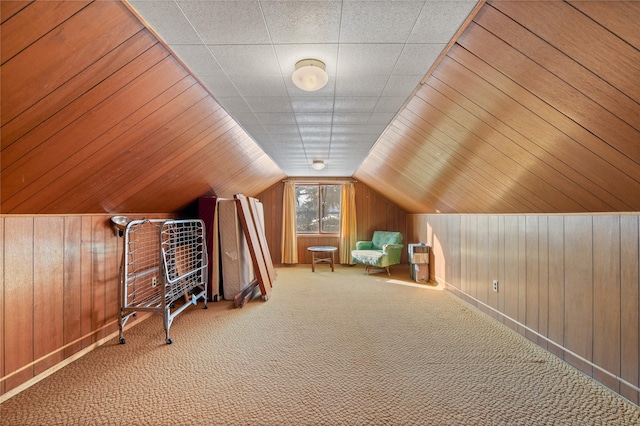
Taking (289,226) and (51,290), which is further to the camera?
(289,226)

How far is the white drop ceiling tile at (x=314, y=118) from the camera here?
2.78 m

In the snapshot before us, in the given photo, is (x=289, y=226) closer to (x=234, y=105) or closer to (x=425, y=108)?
(x=234, y=105)

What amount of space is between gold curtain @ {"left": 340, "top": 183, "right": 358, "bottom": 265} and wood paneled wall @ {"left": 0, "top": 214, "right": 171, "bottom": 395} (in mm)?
4653

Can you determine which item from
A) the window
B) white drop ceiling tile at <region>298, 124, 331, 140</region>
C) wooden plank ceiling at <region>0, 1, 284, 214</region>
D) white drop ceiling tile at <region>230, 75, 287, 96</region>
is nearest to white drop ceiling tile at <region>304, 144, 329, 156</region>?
white drop ceiling tile at <region>298, 124, 331, 140</region>

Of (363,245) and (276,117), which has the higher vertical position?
(276,117)

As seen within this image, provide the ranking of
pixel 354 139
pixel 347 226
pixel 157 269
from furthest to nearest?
pixel 347 226
pixel 354 139
pixel 157 269

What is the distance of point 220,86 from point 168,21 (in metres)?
0.72

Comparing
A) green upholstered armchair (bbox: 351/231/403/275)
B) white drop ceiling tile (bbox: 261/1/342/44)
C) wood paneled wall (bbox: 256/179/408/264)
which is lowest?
green upholstered armchair (bbox: 351/231/403/275)

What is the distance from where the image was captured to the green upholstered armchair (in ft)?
18.9

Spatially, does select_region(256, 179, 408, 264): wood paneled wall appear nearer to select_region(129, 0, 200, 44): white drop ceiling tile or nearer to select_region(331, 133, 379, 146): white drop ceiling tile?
select_region(331, 133, 379, 146): white drop ceiling tile

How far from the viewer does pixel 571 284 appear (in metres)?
2.39

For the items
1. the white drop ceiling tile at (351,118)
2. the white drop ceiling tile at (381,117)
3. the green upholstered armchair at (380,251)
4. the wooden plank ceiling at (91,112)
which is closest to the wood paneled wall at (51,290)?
the wooden plank ceiling at (91,112)

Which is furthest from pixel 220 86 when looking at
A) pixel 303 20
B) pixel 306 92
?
pixel 303 20

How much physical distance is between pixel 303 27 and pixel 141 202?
8.73 feet
